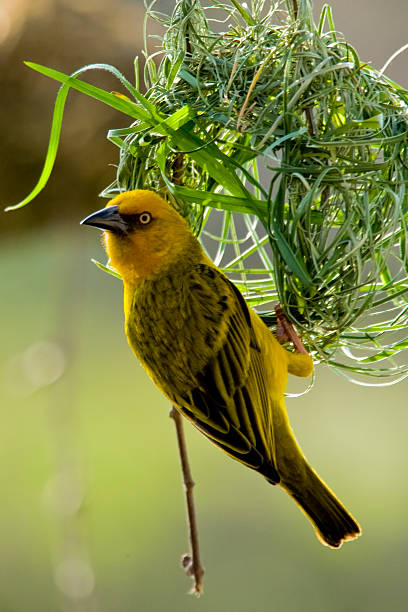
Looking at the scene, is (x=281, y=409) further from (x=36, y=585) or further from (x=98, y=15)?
(x=36, y=585)

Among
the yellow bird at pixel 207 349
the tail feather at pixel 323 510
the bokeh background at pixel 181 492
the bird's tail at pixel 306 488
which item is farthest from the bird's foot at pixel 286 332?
the bokeh background at pixel 181 492

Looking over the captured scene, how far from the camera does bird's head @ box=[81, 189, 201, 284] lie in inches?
61.2

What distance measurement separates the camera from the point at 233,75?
133 centimetres

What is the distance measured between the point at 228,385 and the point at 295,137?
1.73 feet

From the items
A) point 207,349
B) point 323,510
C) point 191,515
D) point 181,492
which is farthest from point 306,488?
point 181,492

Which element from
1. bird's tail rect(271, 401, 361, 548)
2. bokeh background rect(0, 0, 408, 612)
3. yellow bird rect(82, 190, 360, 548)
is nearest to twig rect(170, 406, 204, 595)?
yellow bird rect(82, 190, 360, 548)

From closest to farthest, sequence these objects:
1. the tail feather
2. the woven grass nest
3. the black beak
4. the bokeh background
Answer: the woven grass nest
the black beak
the tail feather
the bokeh background

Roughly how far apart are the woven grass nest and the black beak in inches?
4.1

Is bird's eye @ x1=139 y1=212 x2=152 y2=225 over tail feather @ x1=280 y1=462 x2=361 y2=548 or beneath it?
over

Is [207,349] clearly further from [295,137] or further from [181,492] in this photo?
[181,492]

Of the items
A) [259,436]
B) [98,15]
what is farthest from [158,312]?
[98,15]

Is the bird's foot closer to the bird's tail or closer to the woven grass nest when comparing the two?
the woven grass nest

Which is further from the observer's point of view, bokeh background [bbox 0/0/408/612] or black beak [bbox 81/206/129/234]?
bokeh background [bbox 0/0/408/612]

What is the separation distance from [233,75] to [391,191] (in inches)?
14.1
